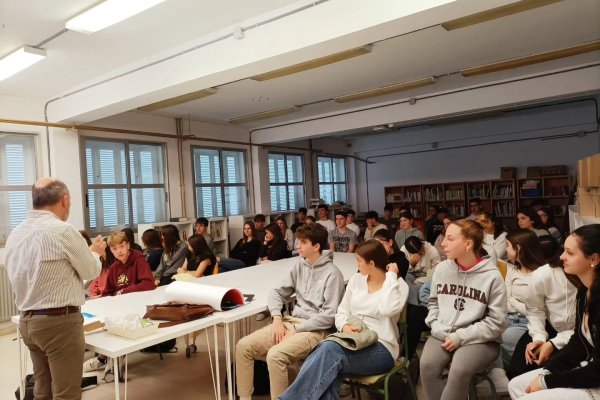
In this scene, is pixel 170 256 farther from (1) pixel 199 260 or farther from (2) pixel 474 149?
(2) pixel 474 149

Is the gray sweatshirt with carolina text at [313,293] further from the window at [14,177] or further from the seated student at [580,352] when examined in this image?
the window at [14,177]

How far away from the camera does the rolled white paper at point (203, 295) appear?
2.75m

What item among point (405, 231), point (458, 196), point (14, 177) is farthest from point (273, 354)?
point (458, 196)

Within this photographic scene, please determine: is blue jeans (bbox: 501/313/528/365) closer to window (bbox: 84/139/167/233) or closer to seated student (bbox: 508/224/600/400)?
seated student (bbox: 508/224/600/400)

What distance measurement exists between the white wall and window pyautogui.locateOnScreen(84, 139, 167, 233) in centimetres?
618

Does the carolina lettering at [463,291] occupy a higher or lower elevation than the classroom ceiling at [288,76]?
lower

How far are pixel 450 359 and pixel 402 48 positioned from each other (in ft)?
10.9

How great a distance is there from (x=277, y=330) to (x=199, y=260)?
6.66 feet

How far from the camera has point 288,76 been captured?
17.6ft

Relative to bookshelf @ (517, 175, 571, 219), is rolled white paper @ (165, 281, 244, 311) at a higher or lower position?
lower

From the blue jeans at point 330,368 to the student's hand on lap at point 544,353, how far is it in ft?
2.47

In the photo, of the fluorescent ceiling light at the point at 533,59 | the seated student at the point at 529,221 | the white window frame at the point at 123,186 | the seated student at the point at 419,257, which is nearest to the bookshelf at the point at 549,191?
the seated student at the point at 529,221

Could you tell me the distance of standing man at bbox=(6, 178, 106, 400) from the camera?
228 centimetres

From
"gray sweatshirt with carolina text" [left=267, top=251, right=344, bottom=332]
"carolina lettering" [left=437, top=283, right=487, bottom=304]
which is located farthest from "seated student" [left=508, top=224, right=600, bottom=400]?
"gray sweatshirt with carolina text" [left=267, top=251, right=344, bottom=332]
